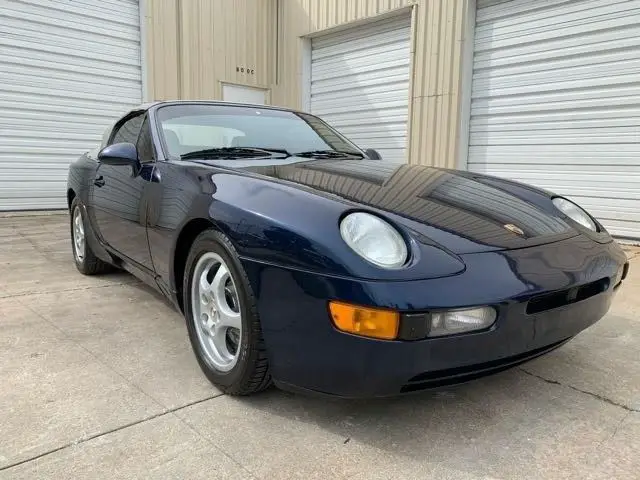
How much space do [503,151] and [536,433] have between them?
587cm

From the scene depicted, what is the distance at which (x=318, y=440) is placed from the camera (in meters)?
1.80

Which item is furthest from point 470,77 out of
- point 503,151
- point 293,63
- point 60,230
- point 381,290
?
point 381,290

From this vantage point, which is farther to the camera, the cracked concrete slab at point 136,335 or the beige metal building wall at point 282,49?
the beige metal building wall at point 282,49

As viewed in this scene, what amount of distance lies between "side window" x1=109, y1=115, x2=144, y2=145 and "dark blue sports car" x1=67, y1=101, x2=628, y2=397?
26.4 inches

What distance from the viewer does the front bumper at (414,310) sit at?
1.59 metres

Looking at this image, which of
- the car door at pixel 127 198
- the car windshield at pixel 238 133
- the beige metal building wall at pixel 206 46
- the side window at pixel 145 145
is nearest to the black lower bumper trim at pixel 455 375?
the car windshield at pixel 238 133

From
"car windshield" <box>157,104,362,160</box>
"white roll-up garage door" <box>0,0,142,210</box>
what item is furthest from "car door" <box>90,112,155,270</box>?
"white roll-up garage door" <box>0,0,142,210</box>

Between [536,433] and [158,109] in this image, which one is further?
[158,109]

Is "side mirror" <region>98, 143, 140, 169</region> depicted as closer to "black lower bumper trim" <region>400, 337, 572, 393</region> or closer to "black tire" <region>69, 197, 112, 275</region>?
"black tire" <region>69, 197, 112, 275</region>

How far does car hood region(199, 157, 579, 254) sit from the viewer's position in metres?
1.88

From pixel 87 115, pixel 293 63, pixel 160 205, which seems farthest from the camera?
pixel 293 63

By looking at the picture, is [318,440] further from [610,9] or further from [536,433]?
[610,9]

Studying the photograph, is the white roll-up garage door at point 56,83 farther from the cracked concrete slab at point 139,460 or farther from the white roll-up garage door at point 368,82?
the cracked concrete slab at point 139,460

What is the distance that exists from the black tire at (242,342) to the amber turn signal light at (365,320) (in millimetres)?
356
